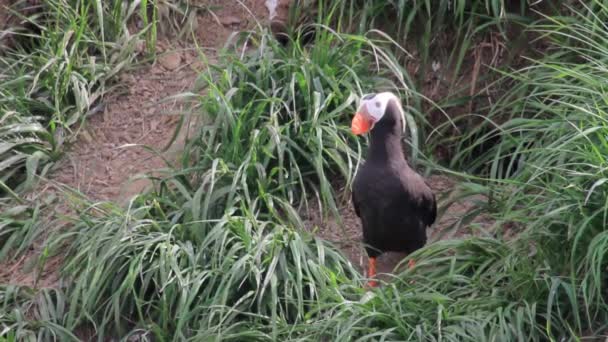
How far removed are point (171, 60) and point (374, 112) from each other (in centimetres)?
171

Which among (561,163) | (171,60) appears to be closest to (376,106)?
(561,163)

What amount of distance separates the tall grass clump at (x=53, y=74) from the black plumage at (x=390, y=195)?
164 centimetres

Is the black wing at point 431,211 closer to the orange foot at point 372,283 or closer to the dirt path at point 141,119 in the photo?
the orange foot at point 372,283

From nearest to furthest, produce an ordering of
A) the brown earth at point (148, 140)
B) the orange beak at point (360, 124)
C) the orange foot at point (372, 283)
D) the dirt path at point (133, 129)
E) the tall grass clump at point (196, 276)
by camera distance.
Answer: the tall grass clump at point (196, 276), the orange foot at point (372, 283), the orange beak at point (360, 124), the brown earth at point (148, 140), the dirt path at point (133, 129)

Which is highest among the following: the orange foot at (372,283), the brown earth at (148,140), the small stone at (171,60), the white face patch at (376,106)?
the white face patch at (376,106)

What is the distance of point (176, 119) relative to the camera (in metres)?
6.92

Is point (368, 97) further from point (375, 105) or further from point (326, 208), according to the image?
point (326, 208)

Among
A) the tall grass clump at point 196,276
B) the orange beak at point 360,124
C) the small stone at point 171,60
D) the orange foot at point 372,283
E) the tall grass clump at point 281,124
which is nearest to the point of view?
the tall grass clump at point 196,276

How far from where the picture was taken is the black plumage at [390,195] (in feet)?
19.3

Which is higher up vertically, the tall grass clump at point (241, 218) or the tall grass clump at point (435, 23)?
the tall grass clump at point (435, 23)

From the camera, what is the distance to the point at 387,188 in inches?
231

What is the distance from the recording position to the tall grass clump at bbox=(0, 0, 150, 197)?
6.63m

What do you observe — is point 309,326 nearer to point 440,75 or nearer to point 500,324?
point 500,324

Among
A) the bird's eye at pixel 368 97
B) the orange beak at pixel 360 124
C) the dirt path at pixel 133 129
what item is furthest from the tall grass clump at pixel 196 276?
the bird's eye at pixel 368 97
